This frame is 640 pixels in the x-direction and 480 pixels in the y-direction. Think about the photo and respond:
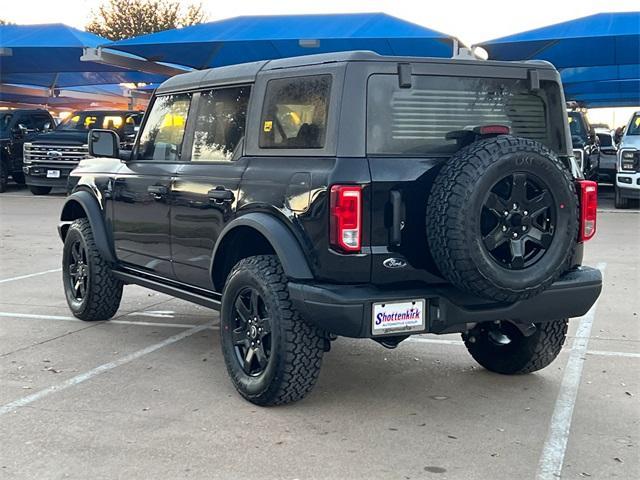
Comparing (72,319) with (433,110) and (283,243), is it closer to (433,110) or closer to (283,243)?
(283,243)

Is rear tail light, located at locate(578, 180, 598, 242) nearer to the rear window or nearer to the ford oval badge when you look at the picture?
the rear window

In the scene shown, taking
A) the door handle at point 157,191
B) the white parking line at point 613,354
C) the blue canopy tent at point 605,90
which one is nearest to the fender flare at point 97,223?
the door handle at point 157,191

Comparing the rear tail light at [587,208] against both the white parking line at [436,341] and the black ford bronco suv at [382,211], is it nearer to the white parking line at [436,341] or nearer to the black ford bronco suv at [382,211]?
the black ford bronco suv at [382,211]

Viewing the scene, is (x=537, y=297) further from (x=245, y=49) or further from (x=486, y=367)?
(x=245, y=49)

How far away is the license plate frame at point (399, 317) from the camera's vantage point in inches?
154

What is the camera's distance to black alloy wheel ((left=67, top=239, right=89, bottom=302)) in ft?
20.7

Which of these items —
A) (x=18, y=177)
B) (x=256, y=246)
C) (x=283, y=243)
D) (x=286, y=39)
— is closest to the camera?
(x=283, y=243)

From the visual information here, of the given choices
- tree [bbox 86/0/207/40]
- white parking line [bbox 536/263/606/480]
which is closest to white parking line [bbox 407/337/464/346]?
white parking line [bbox 536/263/606/480]

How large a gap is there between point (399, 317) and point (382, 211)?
20.3 inches

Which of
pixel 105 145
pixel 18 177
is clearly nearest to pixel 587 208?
pixel 105 145

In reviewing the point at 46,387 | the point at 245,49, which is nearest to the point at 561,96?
the point at 46,387

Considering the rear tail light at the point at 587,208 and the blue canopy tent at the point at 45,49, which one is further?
the blue canopy tent at the point at 45,49

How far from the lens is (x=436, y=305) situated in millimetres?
4020

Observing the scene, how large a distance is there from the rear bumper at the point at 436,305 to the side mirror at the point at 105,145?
2277 millimetres
